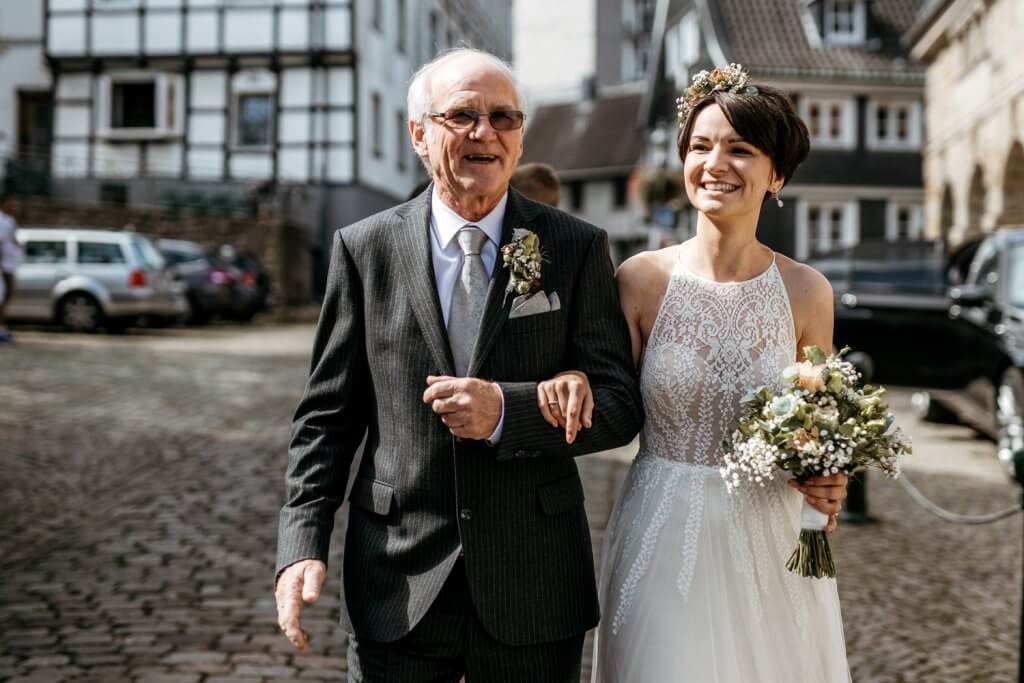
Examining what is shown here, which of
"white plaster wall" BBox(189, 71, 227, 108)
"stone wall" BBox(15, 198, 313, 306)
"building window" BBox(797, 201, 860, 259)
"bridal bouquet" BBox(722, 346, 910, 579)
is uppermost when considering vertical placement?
"white plaster wall" BBox(189, 71, 227, 108)

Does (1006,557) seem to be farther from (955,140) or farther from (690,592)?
(955,140)

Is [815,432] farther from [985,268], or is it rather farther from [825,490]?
[985,268]

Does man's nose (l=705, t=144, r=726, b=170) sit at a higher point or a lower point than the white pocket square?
higher

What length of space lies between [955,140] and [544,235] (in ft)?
74.9

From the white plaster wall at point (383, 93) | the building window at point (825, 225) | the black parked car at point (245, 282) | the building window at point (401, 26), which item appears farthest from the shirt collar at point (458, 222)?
the building window at point (401, 26)

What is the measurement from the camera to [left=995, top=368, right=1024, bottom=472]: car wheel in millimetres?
9406

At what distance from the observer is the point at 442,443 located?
2.55 m

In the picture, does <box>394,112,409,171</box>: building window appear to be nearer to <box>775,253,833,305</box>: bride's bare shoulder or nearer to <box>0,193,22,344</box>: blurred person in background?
<box>0,193,22,344</box>: blurred person in background

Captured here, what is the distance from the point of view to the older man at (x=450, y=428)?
98.9 inches

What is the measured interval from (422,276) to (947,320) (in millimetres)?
10125

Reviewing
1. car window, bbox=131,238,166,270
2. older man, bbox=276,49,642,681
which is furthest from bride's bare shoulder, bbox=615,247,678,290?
car window, bbox=131,238,166,270

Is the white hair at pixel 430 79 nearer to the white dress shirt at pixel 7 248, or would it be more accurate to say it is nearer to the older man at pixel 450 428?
the older man at pixel 450 428

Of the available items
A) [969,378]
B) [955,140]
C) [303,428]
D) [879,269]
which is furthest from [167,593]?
[955,140]

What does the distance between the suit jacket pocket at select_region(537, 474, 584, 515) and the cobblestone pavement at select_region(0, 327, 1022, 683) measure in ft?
7.19
